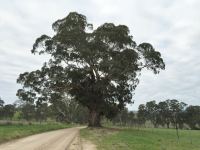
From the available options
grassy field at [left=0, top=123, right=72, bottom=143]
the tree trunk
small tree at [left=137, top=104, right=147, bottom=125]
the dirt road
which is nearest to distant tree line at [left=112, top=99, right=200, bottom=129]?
small tree at [left=137, top=104, right=147, bottom=125]

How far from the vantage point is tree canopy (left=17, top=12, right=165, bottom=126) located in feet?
186

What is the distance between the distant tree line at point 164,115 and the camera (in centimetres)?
14938

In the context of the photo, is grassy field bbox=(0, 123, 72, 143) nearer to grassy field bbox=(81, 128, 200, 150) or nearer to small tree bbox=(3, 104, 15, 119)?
grassy field bbox=(81, 128, 200, 150)

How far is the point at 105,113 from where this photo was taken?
196 feet

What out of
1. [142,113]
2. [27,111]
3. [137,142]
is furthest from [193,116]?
[137,142]

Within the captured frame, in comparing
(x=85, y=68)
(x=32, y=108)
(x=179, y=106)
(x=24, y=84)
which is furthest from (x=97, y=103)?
(x=179, y=106)

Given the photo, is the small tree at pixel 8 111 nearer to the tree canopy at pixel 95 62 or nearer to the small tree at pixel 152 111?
the small tree at pixel 152 111

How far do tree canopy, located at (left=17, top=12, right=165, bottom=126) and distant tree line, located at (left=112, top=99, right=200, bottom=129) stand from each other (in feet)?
300

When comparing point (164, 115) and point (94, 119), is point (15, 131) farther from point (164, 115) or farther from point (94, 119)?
point (164, 115)

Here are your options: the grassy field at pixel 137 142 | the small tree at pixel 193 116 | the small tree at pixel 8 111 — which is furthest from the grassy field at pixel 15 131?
the small tree at pixel 193 116

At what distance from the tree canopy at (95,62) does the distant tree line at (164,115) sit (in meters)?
Result: 91.3

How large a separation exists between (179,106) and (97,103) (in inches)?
4329

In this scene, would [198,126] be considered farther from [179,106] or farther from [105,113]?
[105,113]

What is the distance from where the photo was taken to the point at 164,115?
519 ft
